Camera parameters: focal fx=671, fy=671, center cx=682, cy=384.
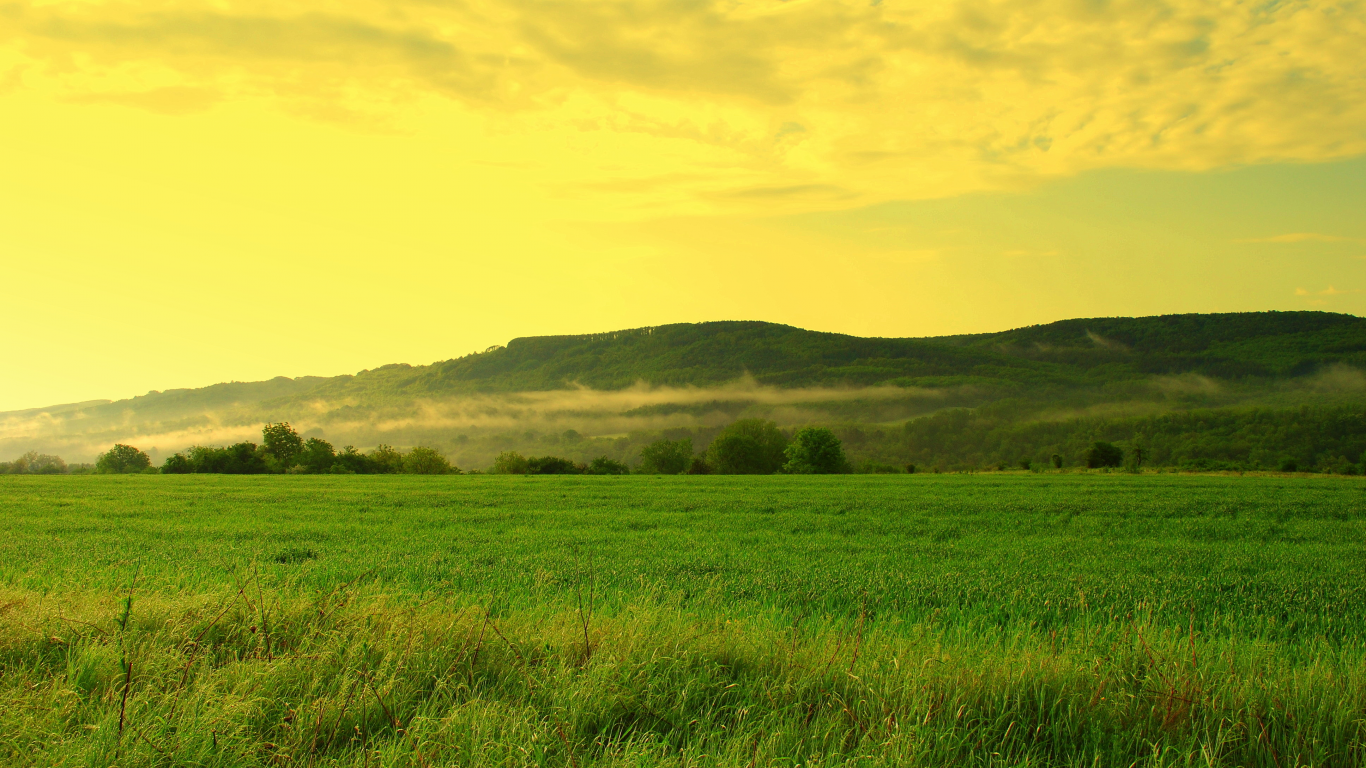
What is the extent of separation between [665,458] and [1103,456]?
58319mm

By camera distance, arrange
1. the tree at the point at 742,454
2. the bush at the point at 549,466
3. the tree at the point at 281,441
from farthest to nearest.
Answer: the tree at the point at 742,454 → the bush at the point at 549,466 → the tree at the point at 281,441

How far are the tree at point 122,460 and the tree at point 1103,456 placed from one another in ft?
364

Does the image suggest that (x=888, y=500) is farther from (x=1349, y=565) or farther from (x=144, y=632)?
(x=144, y=632)

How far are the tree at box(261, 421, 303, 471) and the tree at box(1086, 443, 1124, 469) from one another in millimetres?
92274

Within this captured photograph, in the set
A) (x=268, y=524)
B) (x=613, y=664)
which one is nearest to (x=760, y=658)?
(x=613, y=664)

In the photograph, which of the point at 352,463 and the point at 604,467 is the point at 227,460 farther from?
the point at 604,467

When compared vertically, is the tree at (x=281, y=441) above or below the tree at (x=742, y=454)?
above

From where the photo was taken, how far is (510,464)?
82.1 m

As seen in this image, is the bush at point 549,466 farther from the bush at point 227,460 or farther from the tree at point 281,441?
the bush at point 227,460

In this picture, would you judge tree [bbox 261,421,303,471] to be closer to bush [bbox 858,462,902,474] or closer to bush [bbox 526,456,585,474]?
bush [bbox 526,456,585,474]

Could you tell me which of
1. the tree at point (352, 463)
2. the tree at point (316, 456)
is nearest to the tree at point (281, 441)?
the tree at point (316, 456)

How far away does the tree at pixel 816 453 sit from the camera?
3319 inches

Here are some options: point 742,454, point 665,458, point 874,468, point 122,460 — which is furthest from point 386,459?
point 874,468

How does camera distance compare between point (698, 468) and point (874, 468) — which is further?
point (698, 468)
